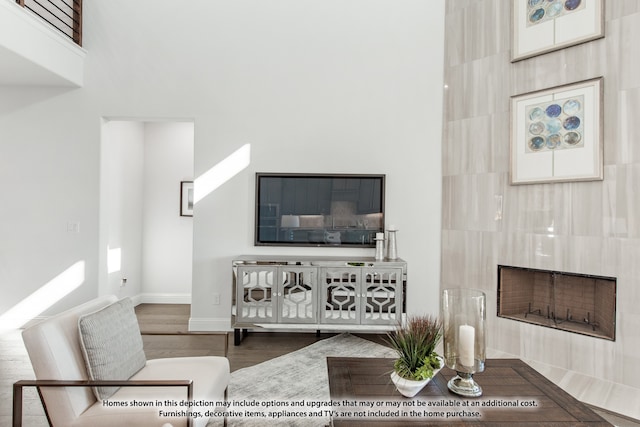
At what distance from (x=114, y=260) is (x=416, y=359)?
3952mm

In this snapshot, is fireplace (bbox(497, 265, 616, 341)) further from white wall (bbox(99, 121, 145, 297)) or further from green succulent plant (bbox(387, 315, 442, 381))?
white wall (bbox(99, 121, 145, 297))

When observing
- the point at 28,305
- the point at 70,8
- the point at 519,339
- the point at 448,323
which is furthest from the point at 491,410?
the point at 70,8

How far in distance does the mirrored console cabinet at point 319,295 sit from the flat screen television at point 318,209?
18.3 inches

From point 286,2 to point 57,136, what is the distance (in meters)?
2.77

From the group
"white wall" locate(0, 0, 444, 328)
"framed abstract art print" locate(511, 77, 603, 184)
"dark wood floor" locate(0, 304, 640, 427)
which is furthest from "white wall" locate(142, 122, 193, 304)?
"framed abstract art print" locate(511, 77, 603, 184)

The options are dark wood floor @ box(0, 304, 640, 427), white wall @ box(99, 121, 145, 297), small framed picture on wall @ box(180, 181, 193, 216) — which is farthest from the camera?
small framed picture on wall @ box(180, 181, 193, 216)

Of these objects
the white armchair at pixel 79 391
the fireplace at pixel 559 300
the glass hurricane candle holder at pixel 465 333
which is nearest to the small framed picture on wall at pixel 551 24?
the fireplace at pixel 559 300

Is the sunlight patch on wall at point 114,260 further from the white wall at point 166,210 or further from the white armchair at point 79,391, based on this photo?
the white armchair at point 79,391

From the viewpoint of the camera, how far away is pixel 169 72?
4.05 meters

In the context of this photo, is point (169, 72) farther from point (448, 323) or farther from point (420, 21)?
point (448, 323)

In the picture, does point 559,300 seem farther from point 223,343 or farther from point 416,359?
point 223,343

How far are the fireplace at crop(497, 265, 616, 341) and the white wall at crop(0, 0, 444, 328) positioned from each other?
74 cm

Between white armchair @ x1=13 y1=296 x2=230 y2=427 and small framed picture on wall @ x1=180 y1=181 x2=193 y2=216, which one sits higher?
small framed picture on wall @ x1=180 y1=181 x2=193 y2=216

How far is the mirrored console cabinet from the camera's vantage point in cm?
356
